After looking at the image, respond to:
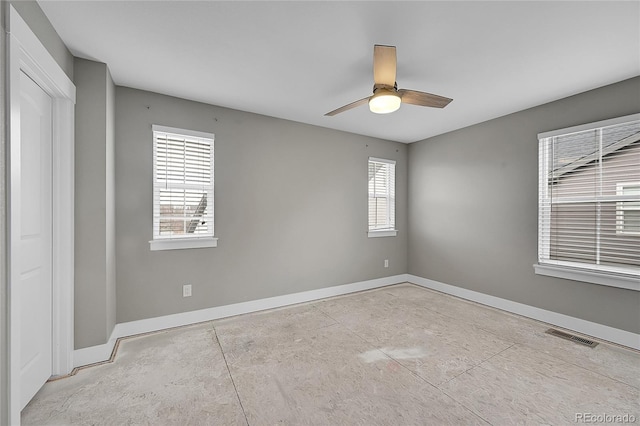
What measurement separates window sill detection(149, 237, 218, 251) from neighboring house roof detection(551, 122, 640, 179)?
4115 mm

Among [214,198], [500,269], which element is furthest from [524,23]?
[214,198]

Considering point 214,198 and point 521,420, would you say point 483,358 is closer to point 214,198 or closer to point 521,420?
point 521,420

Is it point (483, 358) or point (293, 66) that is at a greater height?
point (293, 66)

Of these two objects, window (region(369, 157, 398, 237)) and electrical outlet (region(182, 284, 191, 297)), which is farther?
window (region(369, 157, 398, 237))

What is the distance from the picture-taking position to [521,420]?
171cm

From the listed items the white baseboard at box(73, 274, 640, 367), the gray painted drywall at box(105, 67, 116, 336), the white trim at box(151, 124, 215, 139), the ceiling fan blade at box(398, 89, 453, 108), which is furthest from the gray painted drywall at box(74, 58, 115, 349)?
the ceiling fan blade at box(398, 89, 453, 108)

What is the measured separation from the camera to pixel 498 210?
3.73 meters

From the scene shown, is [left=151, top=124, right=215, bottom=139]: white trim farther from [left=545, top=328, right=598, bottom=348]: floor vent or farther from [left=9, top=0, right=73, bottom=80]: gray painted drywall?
[left=545, top=328, right=598, bottom=348]: floor vent

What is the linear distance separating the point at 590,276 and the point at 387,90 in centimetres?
292

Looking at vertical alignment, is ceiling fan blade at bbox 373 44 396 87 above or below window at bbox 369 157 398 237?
above

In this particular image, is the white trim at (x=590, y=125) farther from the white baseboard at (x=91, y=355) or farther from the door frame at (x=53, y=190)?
the white baseboard at (x=91, y=355)

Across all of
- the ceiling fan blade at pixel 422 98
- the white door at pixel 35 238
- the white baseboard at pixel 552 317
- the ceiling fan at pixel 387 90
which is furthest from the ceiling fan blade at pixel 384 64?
the white baseboard at pixel 552 317

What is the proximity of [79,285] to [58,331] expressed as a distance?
36 cm

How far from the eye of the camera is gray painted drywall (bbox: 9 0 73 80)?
158 centimetres
